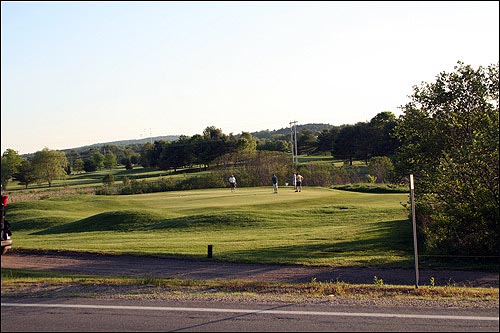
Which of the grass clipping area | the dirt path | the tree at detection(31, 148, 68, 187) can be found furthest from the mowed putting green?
the grass clipping area

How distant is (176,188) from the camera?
62.0 metres

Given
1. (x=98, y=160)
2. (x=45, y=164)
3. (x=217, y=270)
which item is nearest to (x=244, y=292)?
(x=217, y=270)

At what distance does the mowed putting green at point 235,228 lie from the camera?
710 inches

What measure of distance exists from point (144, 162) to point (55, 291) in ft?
330

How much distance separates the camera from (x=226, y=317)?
8.41 metres

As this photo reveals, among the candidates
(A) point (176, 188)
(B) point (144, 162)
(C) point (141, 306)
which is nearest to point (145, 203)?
(A) point (176, 188)

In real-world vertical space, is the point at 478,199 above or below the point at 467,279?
above

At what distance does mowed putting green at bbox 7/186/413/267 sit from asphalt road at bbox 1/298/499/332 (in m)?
7.14

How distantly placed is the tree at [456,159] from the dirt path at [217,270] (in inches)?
80.7

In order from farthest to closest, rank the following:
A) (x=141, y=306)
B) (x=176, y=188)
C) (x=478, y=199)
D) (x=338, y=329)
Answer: (x=176, y=188)
(x=478, y=199)
(x=141, y=306)
(x=338, y=329)

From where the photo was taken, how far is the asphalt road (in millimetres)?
7906

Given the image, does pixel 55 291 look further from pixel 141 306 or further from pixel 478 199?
pixel 478 199

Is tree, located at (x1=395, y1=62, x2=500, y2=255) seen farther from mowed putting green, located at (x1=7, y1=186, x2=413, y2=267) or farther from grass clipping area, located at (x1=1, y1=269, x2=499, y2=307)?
grass clipping area, located at (x1=1, y1=269, x2=499, y2=307)

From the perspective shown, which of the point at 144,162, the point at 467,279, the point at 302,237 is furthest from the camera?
the point at 144,162
